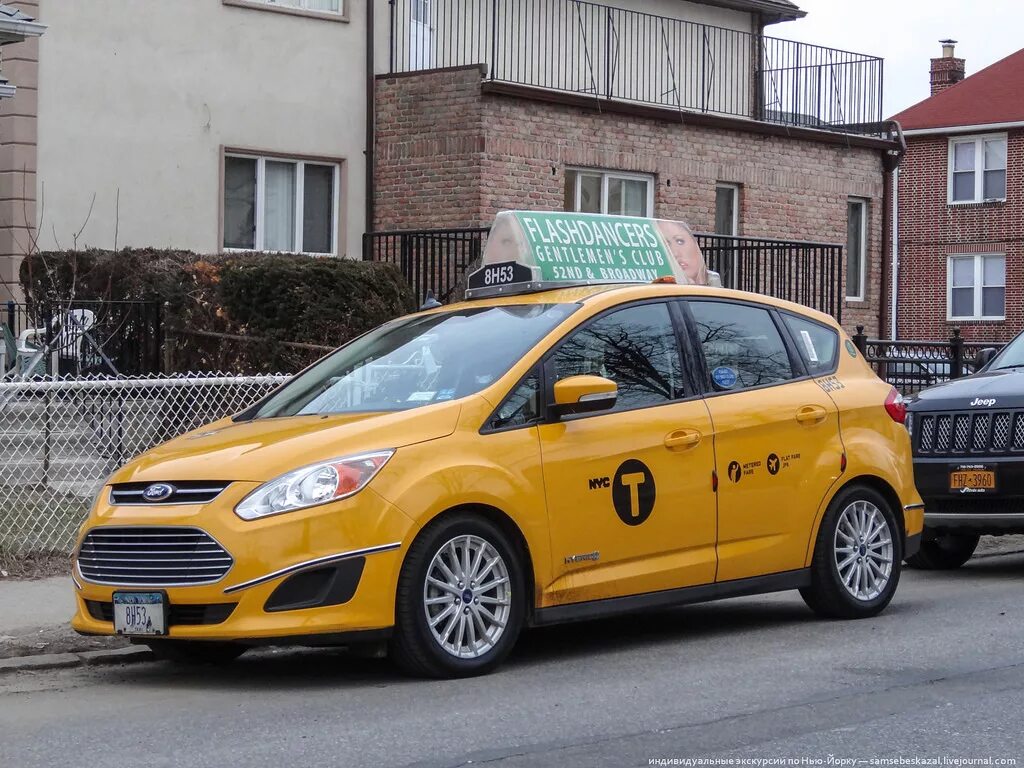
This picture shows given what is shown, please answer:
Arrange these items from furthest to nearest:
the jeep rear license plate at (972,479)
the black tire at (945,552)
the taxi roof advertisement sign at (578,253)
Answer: the black tire at (945,552), the jeep rear license plate at (972,479), the taxi roof advertisement sign at (578,253)

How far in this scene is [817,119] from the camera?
2395cm

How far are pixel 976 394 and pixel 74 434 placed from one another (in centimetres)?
639

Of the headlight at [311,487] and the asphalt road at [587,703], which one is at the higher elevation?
the headlight at [311,487]

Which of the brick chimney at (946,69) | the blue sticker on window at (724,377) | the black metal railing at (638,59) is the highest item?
the brick chimney at (946,69)

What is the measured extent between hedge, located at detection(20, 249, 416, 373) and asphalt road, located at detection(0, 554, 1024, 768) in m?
6.71

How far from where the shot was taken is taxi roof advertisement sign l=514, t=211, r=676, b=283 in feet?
30.4

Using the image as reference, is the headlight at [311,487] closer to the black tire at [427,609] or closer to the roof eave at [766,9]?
the black tire at [427,609]

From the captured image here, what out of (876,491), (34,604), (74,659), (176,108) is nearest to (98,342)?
(176,108)

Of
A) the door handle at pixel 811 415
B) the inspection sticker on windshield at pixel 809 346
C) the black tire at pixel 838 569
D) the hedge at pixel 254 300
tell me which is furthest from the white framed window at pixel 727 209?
the door handle at pixel 811 415

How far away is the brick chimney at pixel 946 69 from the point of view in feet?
177

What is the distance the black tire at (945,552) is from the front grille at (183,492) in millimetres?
6263

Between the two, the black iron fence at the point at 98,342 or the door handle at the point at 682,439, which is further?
the black iron fence at the point at 98,342

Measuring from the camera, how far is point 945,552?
11836 millimetres

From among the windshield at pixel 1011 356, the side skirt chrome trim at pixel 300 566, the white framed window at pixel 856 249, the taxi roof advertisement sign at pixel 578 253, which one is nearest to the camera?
the side skirt chrome trim at pixel 300 566
